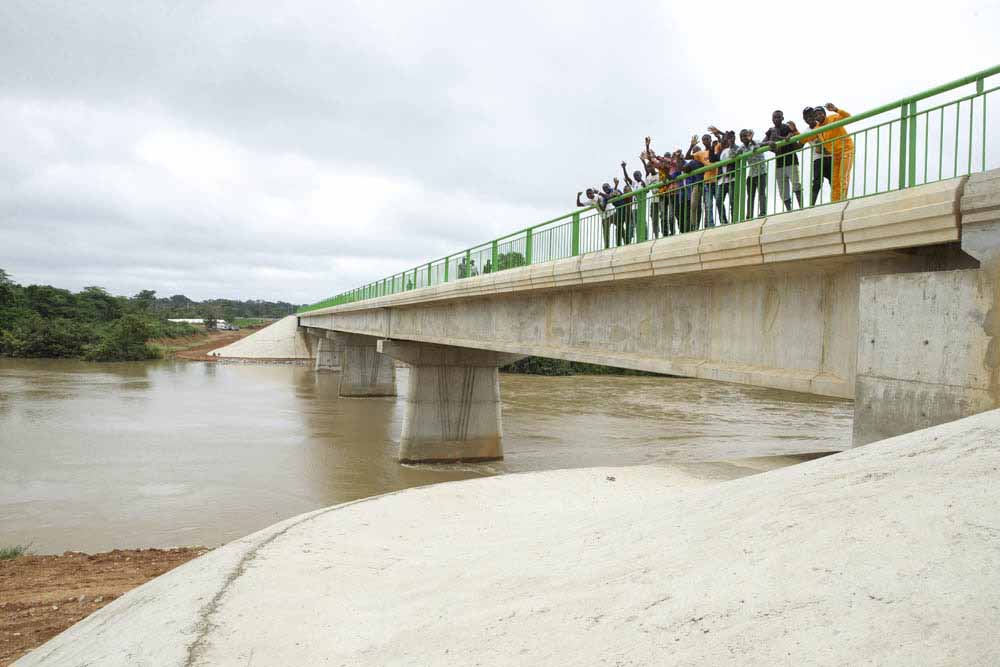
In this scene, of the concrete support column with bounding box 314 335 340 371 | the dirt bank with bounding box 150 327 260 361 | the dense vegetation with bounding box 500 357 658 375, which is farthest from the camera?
the dirt bank with bounding box 150 327 260 361

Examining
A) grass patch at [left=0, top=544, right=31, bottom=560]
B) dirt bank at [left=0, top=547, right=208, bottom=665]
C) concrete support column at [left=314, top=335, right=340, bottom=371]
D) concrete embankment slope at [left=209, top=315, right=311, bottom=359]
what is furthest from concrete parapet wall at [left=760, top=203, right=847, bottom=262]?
concrete embankment slope at [left=209, top=315, right=311, bottom=359]

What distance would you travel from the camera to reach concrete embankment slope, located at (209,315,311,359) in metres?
71.8

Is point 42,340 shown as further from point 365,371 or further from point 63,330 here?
point 365,371

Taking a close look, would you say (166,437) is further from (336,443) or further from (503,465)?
(503,465)

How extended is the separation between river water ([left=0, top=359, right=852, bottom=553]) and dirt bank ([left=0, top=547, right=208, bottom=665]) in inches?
68.4

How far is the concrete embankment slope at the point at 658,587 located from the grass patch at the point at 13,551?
18.1 feet

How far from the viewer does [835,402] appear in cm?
4262

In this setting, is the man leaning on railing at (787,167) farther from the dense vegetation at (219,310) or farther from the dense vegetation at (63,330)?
the dense vegetation at (219,310)

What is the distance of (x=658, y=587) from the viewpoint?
12.5ft

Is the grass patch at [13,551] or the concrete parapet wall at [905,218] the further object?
the grass patch at [13,551]

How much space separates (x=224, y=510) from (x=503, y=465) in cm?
862

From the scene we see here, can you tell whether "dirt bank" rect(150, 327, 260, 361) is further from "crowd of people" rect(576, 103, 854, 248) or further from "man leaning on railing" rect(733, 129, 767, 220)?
"man leaning on railing" rect(733, 129, 767, 220)

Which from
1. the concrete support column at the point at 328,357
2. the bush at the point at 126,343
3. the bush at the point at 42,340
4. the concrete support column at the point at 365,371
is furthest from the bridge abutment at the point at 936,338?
the bush at the point at 42,340

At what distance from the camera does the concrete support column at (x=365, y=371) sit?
42.1 m
